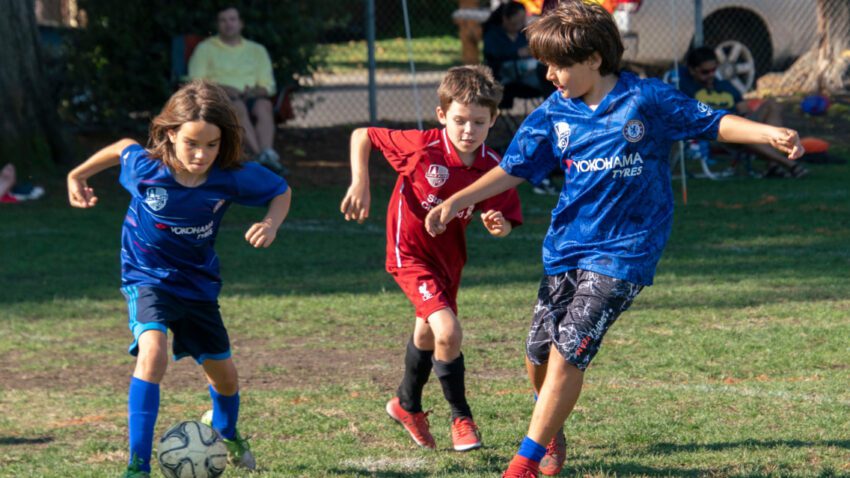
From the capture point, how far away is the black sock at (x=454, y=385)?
203 inches

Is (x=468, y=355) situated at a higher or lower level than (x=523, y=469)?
lower

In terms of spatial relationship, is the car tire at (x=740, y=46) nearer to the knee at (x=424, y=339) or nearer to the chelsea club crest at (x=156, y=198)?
the knee at (x=424, y=339)

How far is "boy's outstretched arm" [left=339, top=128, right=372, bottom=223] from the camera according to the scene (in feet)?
16.2

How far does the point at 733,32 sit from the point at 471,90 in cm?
1433

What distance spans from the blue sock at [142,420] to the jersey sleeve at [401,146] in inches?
56.8

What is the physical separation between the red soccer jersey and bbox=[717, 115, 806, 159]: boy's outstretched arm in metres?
1.06

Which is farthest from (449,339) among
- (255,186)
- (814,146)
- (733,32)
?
(733,32)

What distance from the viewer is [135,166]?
15.7 feet

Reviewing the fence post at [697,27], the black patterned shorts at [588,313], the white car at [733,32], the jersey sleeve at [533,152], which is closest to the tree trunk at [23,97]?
the white car at [733,32]

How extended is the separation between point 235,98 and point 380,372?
699cm

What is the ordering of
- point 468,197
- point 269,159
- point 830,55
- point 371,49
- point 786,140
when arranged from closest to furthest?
point 786,140 < point 468,197 < point 269,159 < point 371,49 < point 830,55

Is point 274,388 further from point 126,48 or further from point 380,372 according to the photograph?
point 126,48

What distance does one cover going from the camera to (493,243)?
10297 mm

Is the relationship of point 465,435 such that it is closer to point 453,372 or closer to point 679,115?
point 453,372
